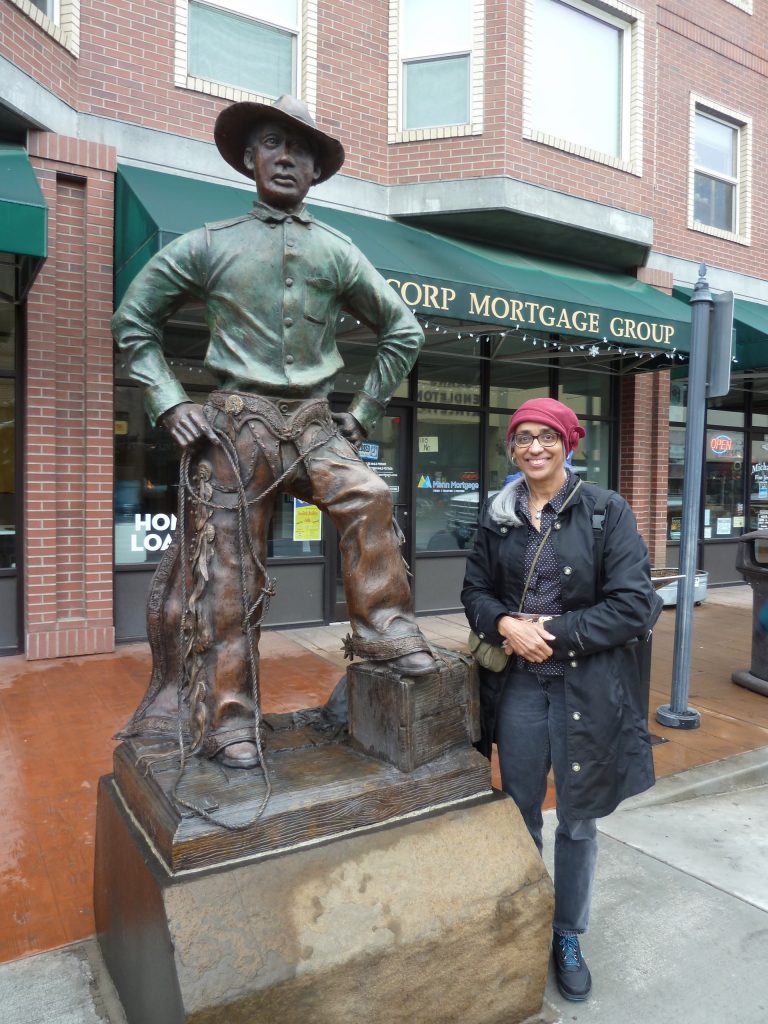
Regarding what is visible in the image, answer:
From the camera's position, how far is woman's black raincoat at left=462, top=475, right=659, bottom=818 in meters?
2.27

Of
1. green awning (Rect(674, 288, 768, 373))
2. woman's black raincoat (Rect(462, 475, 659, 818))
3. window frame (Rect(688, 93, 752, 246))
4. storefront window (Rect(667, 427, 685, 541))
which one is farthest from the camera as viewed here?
storefront window (Rect(667, 427, 685, 541))

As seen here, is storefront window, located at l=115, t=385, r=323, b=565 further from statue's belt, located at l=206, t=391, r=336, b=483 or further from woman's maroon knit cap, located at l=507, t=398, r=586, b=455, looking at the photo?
woman's maroon knit cap, located at l=507, t=398, r=586, b=455

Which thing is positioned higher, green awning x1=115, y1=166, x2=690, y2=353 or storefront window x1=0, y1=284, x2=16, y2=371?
green awning x1=115, y1=166, x2=690, y2=353

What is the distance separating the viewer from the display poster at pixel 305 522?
26.0 feet

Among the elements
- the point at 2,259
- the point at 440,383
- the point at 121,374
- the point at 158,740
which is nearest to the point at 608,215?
the point at 440,383

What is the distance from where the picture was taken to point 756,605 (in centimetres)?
601

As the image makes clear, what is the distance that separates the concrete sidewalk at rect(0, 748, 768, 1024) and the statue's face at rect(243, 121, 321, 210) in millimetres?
2527

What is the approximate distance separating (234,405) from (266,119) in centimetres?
94

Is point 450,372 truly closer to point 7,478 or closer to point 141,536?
point 141,536

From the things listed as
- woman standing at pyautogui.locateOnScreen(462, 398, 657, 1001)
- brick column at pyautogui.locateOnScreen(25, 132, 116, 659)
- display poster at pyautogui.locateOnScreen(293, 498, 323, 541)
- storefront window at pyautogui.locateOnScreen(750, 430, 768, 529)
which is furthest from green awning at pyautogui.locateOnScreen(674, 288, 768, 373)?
woman standing at pyautogui.locateOnScreen(462, 398, 657, 1001)

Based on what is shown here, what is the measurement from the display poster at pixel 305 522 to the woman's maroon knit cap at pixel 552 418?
557 centimetres

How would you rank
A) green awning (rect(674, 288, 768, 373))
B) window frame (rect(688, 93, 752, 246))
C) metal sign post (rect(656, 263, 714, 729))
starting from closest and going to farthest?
metal sign post (rect(656, 263, 714, 729)) < green awning (rect(674, 288, 768, 373)) < window frame (rect(688, 93, 752, 246))

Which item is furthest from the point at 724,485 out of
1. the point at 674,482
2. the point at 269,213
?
the point at 269,213

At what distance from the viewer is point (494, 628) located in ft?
8.02
